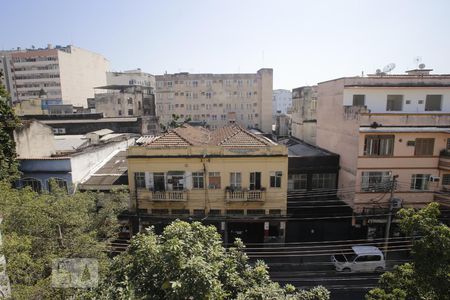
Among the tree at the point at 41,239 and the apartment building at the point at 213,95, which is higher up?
the apartment building at the point at 213,95

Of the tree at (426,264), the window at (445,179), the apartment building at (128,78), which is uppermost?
the apartment building at (128,78)

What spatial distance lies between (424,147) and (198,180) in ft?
58.6

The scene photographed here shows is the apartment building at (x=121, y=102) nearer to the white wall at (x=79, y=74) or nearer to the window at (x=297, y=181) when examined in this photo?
the white wall at (x=79, y=74)

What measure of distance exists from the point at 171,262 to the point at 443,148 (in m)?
24.4

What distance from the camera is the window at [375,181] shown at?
23250 mm


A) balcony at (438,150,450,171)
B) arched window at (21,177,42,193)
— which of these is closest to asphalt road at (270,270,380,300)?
balcony at (438,150,450,171)

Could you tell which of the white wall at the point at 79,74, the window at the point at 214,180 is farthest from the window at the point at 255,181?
the white wall at the point at 79,74

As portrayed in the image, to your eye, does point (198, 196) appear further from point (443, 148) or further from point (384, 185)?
point (443, 148)

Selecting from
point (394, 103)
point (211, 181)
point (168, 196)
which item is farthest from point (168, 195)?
point (394, 103)

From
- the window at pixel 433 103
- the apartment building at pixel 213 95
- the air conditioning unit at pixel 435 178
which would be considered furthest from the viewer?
the apartment building at pixel 213 95

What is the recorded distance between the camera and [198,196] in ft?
72.7

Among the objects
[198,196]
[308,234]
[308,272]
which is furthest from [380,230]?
[198,196]

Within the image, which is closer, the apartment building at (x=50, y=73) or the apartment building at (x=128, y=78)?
the apartment building at (x=50, y=73)

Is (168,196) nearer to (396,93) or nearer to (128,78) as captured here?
(396,93)
